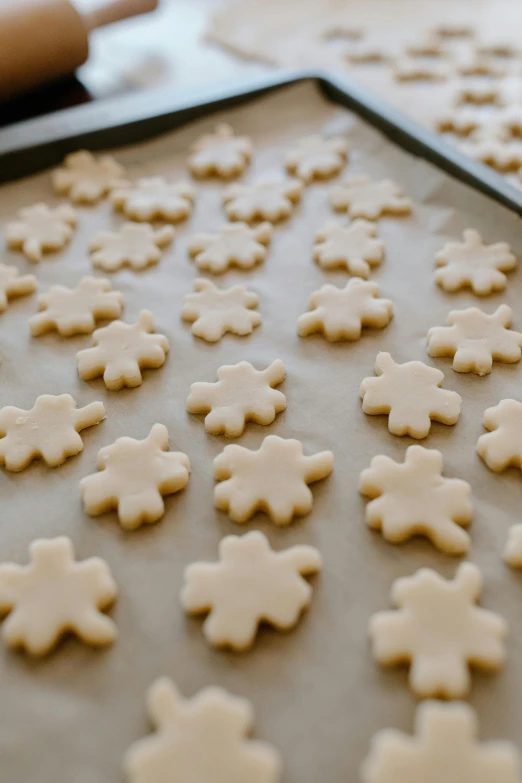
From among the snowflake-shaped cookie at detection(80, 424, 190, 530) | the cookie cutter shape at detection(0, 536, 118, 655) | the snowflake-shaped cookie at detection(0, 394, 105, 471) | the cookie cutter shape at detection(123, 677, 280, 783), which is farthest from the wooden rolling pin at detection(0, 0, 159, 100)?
the cookie cutter shape at detection(123, 677, 280, 783)

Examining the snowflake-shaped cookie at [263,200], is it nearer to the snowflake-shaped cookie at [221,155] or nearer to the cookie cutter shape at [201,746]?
the snowflake-shaped cookie at [221,155]

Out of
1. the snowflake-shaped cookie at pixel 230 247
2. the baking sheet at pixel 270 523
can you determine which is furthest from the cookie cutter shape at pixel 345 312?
the snowflake-shaped cookie at pixel 230 247

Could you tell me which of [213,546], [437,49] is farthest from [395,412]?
[437,49]

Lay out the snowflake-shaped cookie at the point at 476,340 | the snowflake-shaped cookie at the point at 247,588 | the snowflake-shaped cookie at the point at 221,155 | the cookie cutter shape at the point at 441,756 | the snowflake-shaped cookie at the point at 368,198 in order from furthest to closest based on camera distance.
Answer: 1. the snowflake-shaped cookie at the point at 221,155
2. the snowflake-shaped cookie at the point at 368,198
3. the snowflake-shaped cookie at the point at 476,340
4. the snowflake-shaped cookie at the point at 247,588
5. the cookie cutter shape at the point at 441,756

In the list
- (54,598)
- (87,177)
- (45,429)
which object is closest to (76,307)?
(45,429)

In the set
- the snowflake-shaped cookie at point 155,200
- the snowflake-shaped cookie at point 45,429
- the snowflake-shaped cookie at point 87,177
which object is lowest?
the snowflake-shaped cookie at point 45,429

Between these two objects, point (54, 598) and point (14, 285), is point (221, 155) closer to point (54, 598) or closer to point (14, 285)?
point (14, 285)
